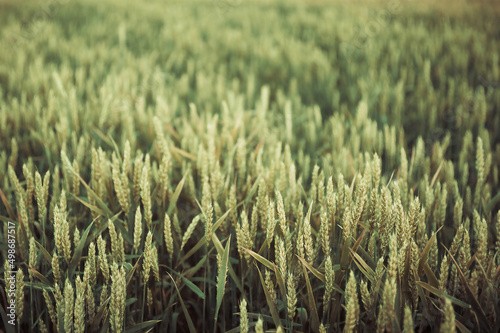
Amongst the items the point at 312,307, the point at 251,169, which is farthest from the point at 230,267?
the point at 251,169

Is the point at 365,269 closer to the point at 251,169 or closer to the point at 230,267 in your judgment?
the point at 230,267

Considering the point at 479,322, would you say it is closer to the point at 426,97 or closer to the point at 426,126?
the point at 426,126

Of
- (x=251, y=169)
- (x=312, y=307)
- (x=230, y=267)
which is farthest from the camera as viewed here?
(x=251, y=169)

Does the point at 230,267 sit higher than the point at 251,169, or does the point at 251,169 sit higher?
the point at 251,169

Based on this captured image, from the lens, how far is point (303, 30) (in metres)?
4.30

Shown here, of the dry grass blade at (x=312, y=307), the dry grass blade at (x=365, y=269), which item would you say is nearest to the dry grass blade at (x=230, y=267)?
the dry grass blade at (x=312, y=307)

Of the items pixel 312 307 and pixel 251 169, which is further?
pixel 251 169

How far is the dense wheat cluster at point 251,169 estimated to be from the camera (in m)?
0.82

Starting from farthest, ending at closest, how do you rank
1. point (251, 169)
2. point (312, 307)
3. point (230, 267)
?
point (251, 169)
point (230, 267)
point (312, 307)

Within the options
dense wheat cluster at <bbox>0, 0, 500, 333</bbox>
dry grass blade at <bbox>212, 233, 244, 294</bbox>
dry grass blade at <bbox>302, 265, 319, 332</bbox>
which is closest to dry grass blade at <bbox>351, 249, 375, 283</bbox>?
dense wheat cluster at <bbox>0, 0, 500, 333</bbox>

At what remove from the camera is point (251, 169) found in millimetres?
1338

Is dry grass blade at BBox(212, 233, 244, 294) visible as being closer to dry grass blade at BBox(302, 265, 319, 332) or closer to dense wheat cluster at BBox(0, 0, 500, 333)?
dense wheat cluster at BBox(0, 0, 500, 333)

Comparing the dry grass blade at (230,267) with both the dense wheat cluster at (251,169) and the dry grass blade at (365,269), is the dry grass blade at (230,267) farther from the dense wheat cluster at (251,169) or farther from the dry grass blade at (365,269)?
the dry grass blade at (365,269)

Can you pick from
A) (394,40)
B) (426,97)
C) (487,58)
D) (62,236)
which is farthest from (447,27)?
(62,236)
